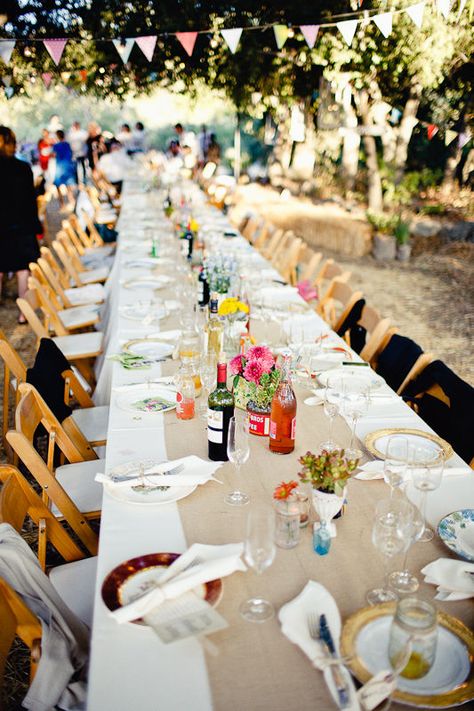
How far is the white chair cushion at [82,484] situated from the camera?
2.29m

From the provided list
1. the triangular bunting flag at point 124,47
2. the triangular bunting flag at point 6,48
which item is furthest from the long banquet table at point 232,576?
the triangular bunting flag at point 124,47

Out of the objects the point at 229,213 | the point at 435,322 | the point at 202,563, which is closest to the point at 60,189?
the point at 229,213

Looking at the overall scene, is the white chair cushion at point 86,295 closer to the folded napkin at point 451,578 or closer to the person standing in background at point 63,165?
the folded napkin at point 451,578

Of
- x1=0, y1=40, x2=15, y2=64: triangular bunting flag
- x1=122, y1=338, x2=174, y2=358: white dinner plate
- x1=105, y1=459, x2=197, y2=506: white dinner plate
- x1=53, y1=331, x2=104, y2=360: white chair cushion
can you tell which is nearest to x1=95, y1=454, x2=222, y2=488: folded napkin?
x1=105, y1=459, x2=197, y2=506: white dinner plate

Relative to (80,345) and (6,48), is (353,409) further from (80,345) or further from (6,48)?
(6,48)

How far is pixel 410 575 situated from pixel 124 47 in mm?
6711

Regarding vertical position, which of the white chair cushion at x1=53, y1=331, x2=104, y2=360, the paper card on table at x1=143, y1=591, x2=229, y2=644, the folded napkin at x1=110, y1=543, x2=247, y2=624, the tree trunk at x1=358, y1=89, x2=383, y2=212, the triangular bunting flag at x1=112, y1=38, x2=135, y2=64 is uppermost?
the triangular bunting flag at x1=112, y1=38, x2=135, y2=64

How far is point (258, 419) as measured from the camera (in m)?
2.03

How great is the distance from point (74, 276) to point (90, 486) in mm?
3305

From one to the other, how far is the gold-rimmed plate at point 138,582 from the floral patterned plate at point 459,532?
1.90ft

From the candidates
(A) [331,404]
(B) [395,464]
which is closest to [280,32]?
(A) [331,404]

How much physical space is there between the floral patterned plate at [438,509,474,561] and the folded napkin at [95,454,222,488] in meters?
0.62

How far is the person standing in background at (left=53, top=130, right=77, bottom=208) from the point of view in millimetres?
11114

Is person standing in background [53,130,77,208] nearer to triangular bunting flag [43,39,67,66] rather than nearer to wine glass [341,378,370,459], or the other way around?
triangular bunting flag [43,39,67,66]
